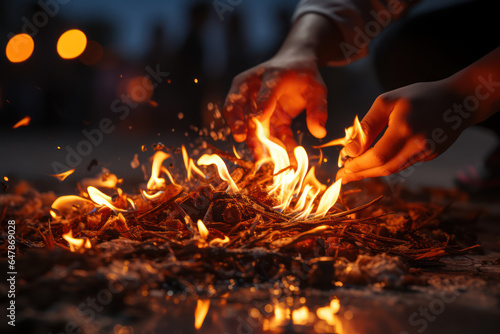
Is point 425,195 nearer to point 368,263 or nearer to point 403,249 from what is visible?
point 403,249

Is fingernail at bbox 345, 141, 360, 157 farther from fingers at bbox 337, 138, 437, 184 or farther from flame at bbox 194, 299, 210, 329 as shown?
flame at bbox 194, 299, 210, 329

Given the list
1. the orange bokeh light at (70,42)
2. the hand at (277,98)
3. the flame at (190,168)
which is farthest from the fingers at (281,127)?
the orange bokeh light at (70,42)

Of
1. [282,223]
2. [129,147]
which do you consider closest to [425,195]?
[282,223]

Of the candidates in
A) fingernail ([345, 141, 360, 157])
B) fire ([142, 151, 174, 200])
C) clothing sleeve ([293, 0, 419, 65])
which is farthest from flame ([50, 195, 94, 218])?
clothing sleeve ([293, 0, 419, 65])

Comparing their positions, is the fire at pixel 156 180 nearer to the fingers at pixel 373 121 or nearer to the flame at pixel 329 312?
the fingers at pixel 373 121

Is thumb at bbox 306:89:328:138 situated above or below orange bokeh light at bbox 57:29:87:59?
below

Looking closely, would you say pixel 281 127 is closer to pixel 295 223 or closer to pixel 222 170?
pixel 222 170
